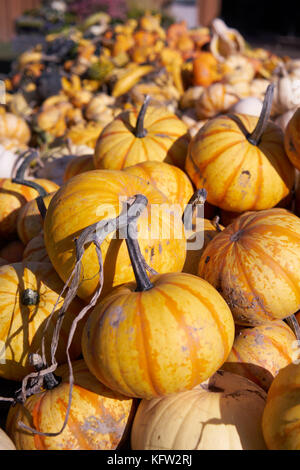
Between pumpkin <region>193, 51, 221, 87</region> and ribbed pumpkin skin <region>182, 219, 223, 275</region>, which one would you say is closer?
ribbed pumpkin skin <region>182, 219, 223, 275</region>

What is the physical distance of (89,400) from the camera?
1513 millimetres

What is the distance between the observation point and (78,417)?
1.46 m

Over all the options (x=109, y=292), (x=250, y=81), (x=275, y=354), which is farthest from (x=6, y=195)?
(x=250, y=81)

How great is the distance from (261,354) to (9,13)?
2094 cm

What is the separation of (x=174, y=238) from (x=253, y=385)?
669 mm

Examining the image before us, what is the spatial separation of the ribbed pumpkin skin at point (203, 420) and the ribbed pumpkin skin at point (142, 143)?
138 cm

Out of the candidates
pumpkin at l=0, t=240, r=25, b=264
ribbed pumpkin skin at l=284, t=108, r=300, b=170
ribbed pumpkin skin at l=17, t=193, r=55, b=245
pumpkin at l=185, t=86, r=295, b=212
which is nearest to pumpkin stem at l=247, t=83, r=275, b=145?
pumpkin at l=185, t=86, r=295, b=212

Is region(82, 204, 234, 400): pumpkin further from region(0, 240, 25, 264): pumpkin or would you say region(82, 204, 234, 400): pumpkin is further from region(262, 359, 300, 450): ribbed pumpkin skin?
region(0, 240, 25, 264): pumpkin

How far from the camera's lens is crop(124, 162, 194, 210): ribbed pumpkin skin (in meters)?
2.10

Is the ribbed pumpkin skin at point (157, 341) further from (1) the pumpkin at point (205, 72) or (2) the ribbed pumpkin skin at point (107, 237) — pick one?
(1) the pumpkin at point (205, 72)

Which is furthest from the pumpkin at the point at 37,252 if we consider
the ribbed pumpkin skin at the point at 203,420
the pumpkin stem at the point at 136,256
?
the ribbed pumpkin skin at the point at 203,420

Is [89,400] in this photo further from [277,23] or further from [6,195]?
[277,23]

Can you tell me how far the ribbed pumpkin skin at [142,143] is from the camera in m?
2.40

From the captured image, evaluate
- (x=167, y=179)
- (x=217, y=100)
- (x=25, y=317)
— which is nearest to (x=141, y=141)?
(x=167, y=179)
